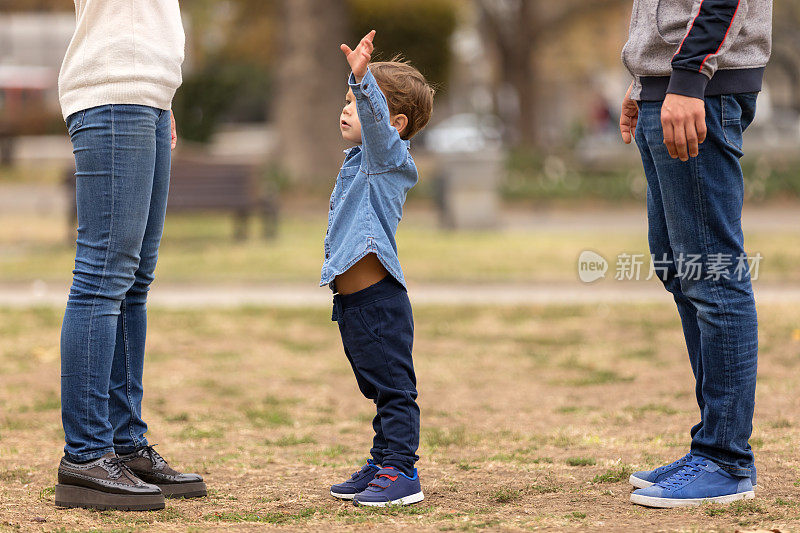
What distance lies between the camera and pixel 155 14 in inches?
132

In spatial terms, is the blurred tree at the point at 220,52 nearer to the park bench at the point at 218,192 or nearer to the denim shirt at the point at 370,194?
the park bench at the point at 218,192

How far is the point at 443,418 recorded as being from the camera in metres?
4.97

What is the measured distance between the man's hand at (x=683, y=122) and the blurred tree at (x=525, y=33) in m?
18.6

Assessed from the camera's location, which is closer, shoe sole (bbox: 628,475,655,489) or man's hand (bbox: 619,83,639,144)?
shoe sole (bbox: 628,475,655,489)

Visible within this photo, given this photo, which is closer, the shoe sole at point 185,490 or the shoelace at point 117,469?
the shoelace at point 117,469

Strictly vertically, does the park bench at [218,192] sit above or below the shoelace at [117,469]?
above

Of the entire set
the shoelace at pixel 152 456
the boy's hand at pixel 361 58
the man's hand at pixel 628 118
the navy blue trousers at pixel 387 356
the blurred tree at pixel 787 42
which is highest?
the blurred tree at pixel 787 42

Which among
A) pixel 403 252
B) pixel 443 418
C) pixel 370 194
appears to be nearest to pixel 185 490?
pixel 370 194

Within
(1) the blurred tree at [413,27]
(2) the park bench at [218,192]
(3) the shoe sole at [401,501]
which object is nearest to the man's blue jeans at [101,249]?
(3) the shoe sole at [401,501]

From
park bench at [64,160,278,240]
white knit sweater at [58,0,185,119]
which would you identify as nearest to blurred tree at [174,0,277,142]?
park bench at [64,160,278,240]

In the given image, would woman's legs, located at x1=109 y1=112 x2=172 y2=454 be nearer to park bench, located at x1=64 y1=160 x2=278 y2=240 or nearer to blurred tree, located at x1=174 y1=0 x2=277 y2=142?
park bench, located at x1=64 y1=160 x2=278 y2=240

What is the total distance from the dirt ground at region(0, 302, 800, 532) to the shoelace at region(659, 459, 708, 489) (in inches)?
4.3

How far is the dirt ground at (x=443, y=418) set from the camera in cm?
325

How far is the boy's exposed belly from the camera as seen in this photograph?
11.2ft
